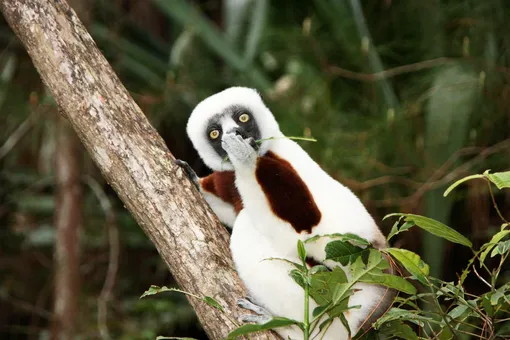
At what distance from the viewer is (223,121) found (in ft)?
10.7

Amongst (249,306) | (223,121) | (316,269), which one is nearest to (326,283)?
(316,269)

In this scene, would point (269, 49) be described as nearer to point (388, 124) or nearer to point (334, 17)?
point (334, 17)

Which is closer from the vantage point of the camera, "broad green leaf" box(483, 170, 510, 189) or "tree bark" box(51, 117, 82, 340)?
"broad green leaf" box(483, 170, 510, 189)

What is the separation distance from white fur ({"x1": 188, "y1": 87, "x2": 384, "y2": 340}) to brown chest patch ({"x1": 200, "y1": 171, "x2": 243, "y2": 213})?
338 mm

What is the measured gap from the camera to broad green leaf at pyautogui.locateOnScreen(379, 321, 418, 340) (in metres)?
2.31

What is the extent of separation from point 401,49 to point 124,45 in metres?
3.10

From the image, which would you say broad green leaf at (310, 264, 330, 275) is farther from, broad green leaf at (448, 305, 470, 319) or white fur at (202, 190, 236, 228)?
white fur at (202, 190, 236, 228)

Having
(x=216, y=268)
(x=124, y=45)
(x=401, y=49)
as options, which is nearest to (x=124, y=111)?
(x=216, y=268)

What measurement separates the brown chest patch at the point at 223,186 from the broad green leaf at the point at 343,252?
118 cm

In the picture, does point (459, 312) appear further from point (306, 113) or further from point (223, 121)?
point (306, 113)

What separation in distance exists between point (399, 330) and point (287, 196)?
0.80 meters

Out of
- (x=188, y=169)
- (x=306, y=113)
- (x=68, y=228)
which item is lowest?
(x=68, y=228)

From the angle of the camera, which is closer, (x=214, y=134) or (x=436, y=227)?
(x=436, y=227)

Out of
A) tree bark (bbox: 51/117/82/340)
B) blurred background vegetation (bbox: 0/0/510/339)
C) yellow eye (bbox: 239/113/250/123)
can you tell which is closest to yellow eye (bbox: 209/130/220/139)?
yellow eye (bbox: 239/113/250/123)
